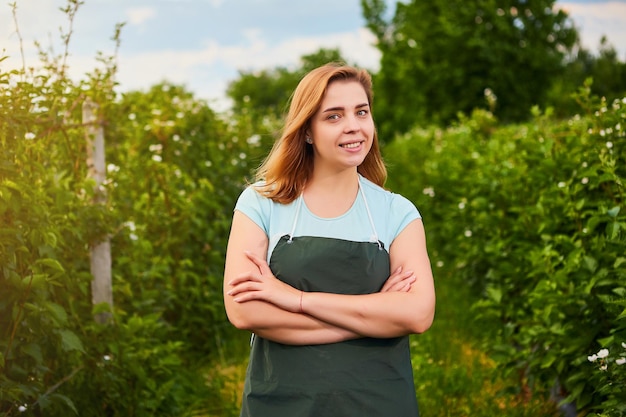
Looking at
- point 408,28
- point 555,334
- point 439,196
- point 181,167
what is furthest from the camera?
point 408,28

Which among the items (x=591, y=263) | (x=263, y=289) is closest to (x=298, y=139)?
(x=263, y=289)

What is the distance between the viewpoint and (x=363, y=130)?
2.74 meters

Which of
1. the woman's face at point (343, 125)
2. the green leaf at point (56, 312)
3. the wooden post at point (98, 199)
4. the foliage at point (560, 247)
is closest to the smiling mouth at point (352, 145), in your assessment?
the woman's face at point (343, 125)

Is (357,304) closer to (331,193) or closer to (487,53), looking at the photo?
(331,193)

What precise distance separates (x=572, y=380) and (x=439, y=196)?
6.65m

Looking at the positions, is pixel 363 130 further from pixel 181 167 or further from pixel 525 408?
pixel 181 167

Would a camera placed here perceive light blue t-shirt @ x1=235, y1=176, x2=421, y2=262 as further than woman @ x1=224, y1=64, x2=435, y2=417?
Yes

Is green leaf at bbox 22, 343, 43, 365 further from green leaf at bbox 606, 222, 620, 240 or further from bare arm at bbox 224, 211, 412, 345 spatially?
green leaf at bbox 606, 222, 620, 240

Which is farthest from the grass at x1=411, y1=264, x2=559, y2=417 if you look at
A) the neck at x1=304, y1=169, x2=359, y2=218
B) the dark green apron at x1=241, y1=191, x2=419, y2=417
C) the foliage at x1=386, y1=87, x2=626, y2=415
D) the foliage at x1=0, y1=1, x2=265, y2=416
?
the neck at x1=304, y1=169, x2=359, y2=218

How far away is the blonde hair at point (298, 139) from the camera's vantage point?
9.08 feet

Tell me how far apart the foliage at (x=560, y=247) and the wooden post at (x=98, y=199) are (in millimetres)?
2482

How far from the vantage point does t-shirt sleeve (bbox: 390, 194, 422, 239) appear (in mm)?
2822

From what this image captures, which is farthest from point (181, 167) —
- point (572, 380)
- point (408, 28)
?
point (408, 28)

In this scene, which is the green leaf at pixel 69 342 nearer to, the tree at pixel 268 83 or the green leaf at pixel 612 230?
the green leaf at pixel 612 230
